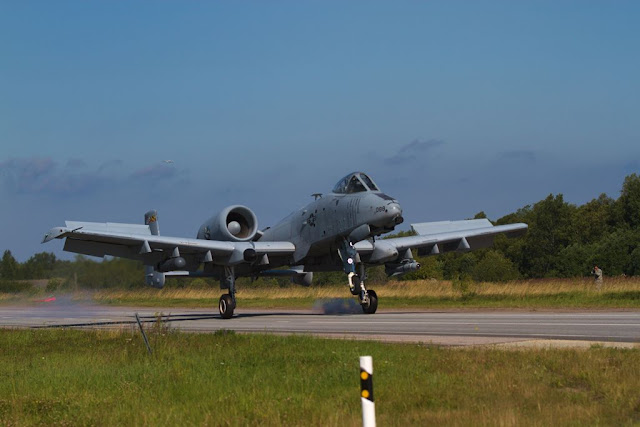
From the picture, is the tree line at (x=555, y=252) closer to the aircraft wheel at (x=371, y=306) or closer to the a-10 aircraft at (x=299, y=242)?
the a-10 aircraft at (x=299, y=242)

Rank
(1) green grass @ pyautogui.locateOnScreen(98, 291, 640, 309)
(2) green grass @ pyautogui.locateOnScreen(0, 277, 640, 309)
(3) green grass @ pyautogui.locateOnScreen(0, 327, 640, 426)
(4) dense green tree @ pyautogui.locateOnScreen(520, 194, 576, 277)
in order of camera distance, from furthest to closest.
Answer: (4) dense green tree @ pyautogui.locateOnScreen(520, 194, 576, 277), (2) green grass @ pyautogui.locateOnScreen(0, 277, 640, 309), (1) green grass @ pyautogui.locateOnScreen(98, 291, 640, 309), (3) green grass @ pyautogui.locateOnScreen(0, 327, 640, 426)

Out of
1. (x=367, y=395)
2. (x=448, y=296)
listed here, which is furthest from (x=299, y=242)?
(x=367, y=395)

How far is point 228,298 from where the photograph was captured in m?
28.5

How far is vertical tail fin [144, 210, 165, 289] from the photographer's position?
3319cm

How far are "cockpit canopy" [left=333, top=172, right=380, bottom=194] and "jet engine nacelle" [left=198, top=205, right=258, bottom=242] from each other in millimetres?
4933

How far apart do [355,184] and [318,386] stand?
16.6 m

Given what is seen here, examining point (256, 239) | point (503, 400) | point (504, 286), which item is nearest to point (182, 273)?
point (256, 239)

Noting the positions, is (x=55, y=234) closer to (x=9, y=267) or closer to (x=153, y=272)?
(x=153, y=272)

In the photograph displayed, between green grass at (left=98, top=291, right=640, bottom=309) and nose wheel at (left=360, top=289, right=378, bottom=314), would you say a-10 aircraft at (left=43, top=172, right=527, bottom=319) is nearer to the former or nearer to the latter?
nose wheel at (left=360, top=289, right=378, bottom=314)

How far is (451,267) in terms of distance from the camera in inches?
2894

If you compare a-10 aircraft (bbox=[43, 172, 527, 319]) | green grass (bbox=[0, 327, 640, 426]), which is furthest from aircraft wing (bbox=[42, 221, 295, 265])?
green grass (bbox=[0, 327, 640, 426])

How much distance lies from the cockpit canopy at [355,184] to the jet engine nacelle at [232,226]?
4.93 m

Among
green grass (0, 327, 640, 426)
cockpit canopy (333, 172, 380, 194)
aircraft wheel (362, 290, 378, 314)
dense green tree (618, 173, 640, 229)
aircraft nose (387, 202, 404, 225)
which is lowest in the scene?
green grass (0, 327, 640, 426)

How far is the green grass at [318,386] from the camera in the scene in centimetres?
851
